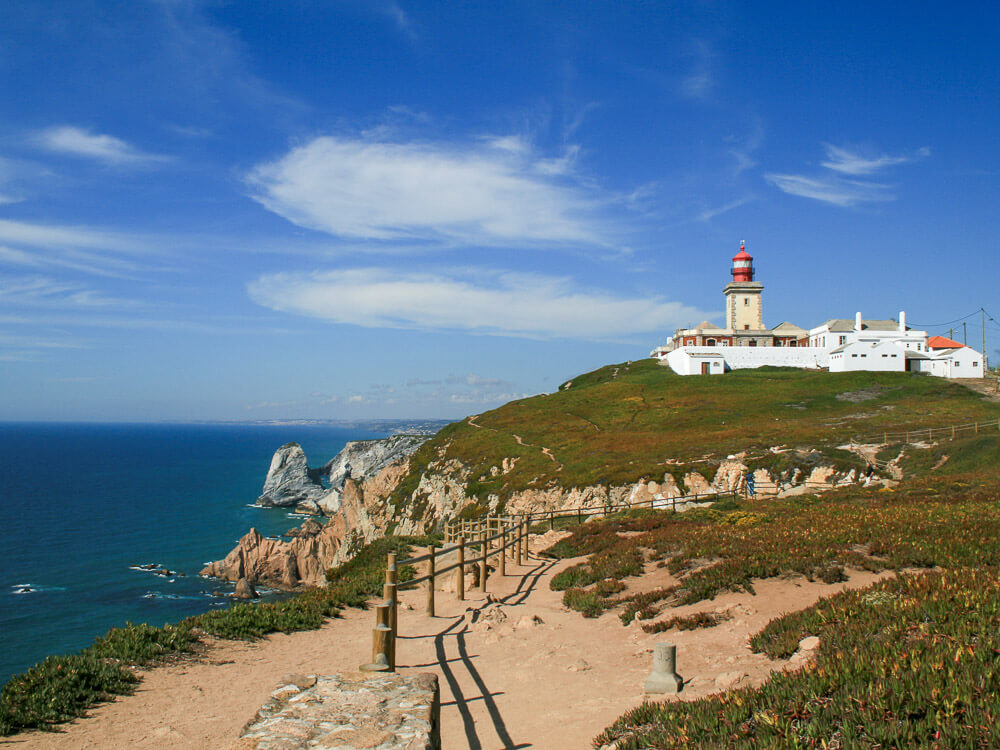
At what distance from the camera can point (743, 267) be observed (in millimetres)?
114250

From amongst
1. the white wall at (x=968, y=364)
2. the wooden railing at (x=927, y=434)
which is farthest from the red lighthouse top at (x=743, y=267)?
the wooden railing at (x=927, y=434)

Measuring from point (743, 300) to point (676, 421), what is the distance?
53.4 m

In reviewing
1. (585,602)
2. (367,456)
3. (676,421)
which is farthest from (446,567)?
(367,456)

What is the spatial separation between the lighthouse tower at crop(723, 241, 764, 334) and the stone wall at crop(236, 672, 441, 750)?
381 feet

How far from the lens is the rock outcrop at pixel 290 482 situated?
120812 mm

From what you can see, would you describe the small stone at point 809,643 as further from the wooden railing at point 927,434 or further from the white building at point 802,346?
the white building at point 802,346

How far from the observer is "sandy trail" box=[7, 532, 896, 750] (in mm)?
7574

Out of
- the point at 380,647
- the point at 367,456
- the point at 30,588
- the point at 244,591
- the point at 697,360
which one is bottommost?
the point at 244,591

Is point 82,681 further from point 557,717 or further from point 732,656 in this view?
point 732,656

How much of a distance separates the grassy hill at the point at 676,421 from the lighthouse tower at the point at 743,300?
13638 millimetres

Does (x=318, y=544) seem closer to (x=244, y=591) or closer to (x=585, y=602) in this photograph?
(x=244, y=591)

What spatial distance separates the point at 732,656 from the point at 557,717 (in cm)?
317

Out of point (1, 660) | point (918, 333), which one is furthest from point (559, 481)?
point (918, 333)

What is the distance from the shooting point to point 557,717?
8.20 meters
